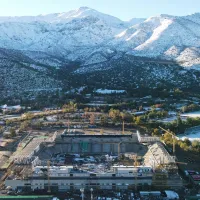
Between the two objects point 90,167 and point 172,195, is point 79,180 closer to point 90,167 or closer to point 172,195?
point 90,167

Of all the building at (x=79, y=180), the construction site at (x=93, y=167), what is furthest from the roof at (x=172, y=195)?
the building at (x=79, y=180)

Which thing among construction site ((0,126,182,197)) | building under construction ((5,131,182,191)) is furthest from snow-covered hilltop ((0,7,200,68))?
construction site ((0,126,182,197))

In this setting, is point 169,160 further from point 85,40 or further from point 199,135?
point 85,40

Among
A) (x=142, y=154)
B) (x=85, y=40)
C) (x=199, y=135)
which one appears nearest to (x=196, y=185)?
(x=142, y=154)

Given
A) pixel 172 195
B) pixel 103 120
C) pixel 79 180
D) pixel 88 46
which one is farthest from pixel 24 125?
pixel 88 46

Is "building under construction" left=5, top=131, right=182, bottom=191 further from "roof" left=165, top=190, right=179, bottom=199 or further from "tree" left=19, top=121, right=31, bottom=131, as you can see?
"tree" left=19, top=121, right=31, bottom=131

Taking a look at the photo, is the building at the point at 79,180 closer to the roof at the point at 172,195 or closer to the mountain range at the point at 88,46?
the roof at the point at 172,195

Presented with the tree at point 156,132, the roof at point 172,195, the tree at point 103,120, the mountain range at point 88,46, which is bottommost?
the roof at point 172,195
